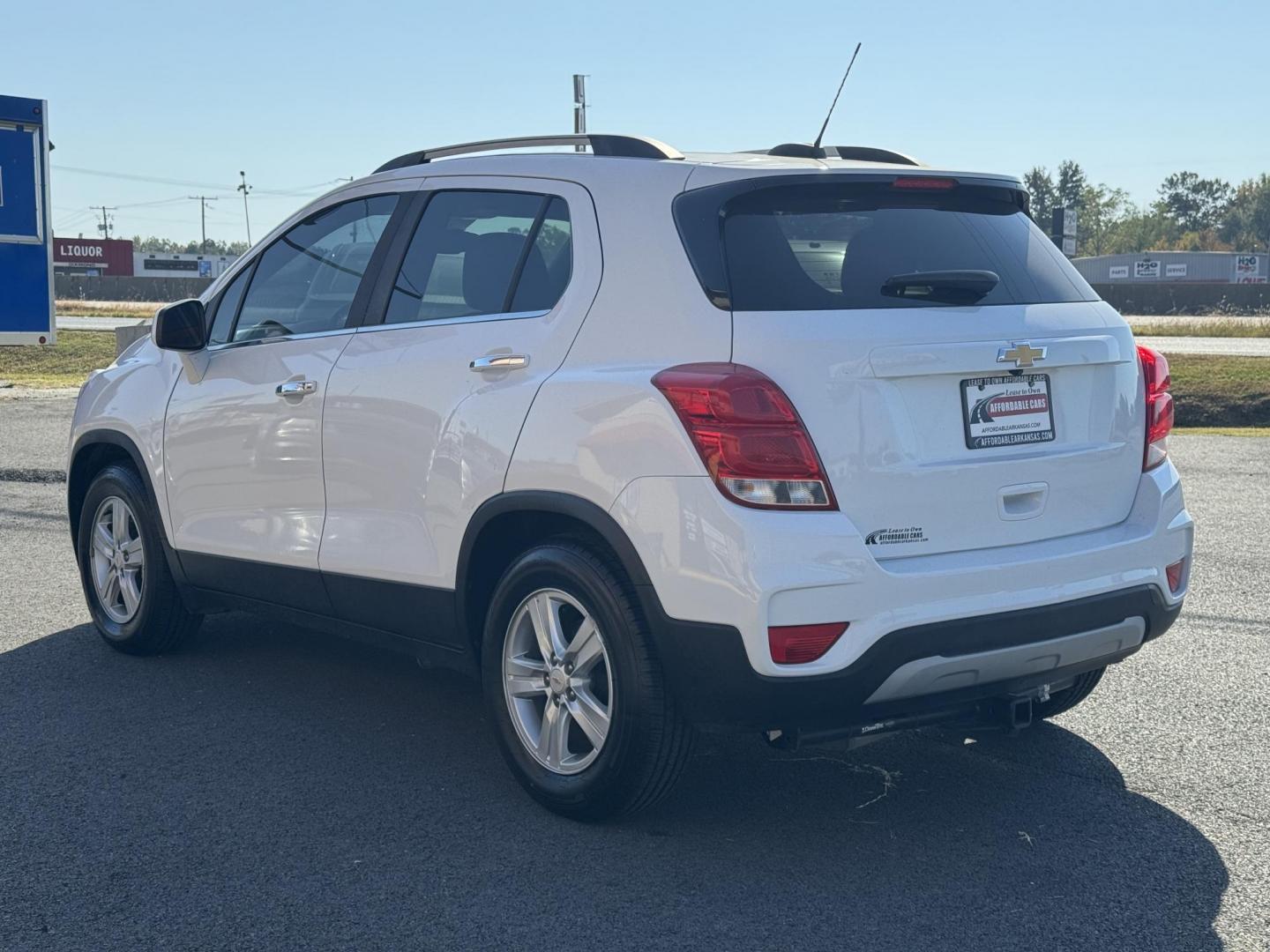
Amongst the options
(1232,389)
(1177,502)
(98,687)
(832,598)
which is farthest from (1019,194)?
(1232,389)

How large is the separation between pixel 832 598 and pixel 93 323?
138 ft

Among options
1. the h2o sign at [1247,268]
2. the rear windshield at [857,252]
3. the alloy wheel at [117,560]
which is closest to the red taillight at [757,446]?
the rear windshield at [857,252]

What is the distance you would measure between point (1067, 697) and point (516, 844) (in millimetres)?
2084

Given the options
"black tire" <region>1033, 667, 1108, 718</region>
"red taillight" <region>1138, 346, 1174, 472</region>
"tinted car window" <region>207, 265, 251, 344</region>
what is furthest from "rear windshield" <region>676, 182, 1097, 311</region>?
"tinted car window" <region>207, 265, 251, 344</region>

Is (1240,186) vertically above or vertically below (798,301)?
above

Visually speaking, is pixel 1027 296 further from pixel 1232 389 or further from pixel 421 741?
pixel 1232 389

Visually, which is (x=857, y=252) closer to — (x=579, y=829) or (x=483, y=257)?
(x=483, y=257)

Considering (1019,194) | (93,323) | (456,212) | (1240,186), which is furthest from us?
(1240,186)

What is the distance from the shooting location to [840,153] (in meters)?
4.81

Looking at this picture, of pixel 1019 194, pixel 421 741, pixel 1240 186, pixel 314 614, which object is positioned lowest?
pixel 421 741

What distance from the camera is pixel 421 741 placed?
5062 millimetres

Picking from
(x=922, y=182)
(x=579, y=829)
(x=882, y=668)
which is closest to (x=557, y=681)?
(x=579, y=829)

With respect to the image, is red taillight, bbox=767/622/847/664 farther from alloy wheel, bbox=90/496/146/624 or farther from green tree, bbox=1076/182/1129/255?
green tree, bbox=1076/182/1129/255

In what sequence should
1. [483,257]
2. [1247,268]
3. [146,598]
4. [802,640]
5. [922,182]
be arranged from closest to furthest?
[802,640] < [922,182] < [483,257] < [146,598] < [1247,268]
